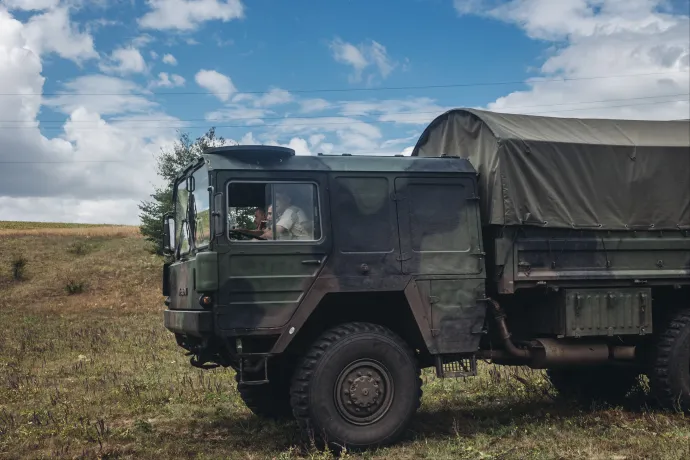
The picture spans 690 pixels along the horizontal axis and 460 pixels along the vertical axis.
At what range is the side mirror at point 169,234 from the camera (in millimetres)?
8391

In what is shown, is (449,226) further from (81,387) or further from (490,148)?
(81,387)

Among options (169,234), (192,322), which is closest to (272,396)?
(192,322)

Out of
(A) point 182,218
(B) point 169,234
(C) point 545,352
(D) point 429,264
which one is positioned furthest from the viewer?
(B) point 169,234

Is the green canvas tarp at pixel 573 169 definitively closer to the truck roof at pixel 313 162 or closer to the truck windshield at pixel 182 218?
the truck roof at pixel 313 162

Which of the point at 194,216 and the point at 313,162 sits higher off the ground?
the point at 313,162

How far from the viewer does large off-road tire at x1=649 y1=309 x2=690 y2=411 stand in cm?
826

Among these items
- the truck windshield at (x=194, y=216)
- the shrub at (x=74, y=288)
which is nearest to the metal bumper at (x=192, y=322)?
the truck windshield at (x=194, y=216)

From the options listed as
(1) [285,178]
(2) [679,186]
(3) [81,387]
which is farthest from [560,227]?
(3) [81,387]

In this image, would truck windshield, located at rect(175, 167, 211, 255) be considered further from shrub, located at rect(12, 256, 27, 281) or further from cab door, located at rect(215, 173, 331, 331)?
shrub, located at rect(12, 256, 27, 281)

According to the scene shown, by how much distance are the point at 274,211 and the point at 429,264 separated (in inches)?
67.1

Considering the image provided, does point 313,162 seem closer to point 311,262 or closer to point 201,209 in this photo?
point 311,262

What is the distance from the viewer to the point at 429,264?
755 cm

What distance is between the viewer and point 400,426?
7.26 meters

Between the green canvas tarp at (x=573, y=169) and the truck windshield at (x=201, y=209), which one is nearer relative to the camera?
the truck windshield at (x=201, y=209)
